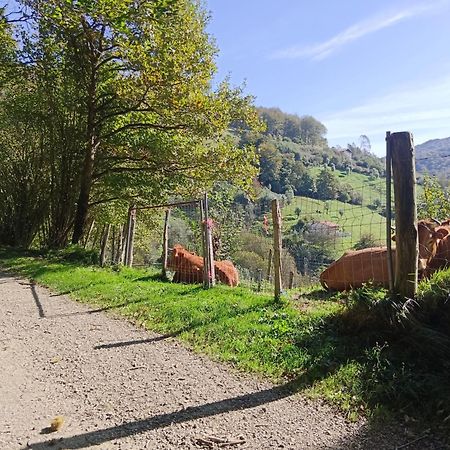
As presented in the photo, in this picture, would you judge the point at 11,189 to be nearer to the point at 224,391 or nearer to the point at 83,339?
the point at 83,339

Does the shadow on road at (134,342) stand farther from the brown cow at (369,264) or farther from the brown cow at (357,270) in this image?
the brown cow at (357,270)

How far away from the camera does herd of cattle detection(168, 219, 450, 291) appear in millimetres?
8359

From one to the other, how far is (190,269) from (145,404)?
22.7 ft

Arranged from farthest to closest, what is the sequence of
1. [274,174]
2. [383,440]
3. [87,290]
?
[274,174]
[87,290]
[383,440]

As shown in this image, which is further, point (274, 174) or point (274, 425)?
point (274, 174)

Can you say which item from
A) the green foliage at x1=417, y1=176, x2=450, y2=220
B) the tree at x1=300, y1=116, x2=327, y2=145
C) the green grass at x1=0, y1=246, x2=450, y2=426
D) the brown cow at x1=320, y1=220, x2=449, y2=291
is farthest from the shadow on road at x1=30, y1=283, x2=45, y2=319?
the tree at x1=300, y1=116, x2=327, y2=145

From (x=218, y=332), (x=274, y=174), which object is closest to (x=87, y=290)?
(x=218, y=332)

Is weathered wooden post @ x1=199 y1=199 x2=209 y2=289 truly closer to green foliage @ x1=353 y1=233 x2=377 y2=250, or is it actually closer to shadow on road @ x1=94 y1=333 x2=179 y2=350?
shadow on road @ x1=94 y1=333 x2=179 y2=350

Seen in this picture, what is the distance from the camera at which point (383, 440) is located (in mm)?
3936

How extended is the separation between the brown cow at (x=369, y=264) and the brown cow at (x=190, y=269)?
2.61m

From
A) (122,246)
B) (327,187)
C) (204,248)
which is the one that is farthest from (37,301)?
(327,187)

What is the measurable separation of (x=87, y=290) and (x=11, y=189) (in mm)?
12317

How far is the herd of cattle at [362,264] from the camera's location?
8359mm

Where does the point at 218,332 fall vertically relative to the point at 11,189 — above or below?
below
